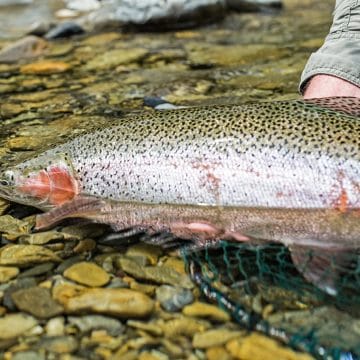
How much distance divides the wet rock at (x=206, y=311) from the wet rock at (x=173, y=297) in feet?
0.10

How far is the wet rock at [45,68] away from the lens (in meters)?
5.14

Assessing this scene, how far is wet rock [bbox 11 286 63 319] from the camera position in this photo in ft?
6.28

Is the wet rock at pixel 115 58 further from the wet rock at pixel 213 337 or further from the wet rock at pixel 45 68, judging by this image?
the wet rock at pixel 213 337

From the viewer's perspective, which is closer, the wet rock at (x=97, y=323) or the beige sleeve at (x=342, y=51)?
the wet rock at (x=97, y=323)

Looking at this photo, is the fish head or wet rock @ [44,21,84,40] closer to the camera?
the fish head

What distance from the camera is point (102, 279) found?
2.10m

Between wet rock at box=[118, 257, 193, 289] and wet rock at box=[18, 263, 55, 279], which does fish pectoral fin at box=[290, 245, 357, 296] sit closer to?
wet rock at box=[118, 257, 193, 289]

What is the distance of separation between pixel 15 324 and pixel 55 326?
131mm

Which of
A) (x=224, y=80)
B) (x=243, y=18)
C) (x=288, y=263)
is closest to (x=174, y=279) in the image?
(x=288, y=263)

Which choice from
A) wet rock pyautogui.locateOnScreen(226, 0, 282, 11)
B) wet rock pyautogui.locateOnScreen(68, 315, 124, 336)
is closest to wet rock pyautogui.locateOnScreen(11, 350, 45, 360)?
wet rock pyautogui.locateOnScreen(68, 315, 124, 336)

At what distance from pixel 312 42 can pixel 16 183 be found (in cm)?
411

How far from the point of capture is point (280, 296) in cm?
193

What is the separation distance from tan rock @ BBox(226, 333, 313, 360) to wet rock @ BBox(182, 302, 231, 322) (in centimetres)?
12

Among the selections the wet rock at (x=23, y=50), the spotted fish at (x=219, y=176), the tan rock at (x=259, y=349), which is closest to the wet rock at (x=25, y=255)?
the spotted fish at (x=219, y=176)
